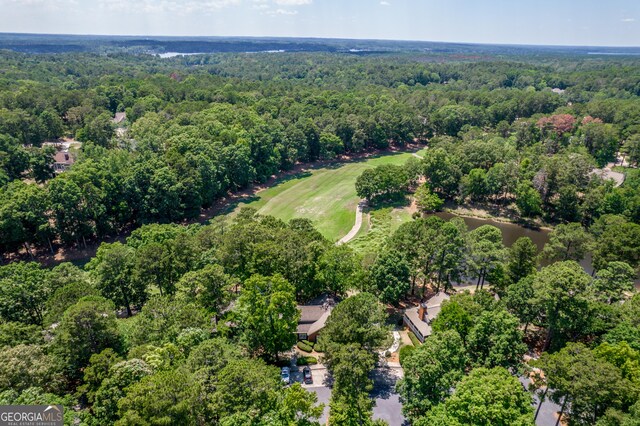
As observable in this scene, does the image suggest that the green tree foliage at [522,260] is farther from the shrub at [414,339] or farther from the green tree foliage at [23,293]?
the green tree foliage at [23,293]

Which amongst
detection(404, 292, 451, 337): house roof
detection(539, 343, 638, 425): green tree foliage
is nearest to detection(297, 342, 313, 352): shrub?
detection(404, 292, 451, 337): house roof

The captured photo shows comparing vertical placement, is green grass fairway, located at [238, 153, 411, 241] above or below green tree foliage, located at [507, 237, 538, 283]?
below

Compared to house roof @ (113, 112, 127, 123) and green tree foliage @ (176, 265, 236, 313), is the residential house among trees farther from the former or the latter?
house roof @ (113, 112, 127, 123)

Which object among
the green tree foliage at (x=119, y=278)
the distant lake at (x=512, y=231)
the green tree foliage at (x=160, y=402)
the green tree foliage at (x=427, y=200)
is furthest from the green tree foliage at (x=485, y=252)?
the green tree foliage at (x=119, y=278)

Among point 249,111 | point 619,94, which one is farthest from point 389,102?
point 619,94

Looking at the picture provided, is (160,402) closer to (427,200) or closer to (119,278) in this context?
(119,278)
